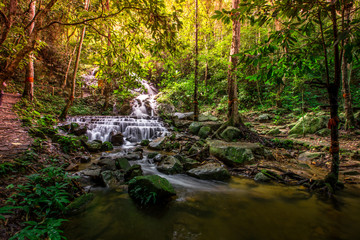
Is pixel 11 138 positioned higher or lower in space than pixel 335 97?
lower

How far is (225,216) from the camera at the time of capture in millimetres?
2713

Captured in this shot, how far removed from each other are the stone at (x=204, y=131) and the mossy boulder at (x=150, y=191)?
18.8 ft

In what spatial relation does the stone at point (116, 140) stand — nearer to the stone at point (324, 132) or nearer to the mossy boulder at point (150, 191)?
the mossy boulder at point (150, 191)

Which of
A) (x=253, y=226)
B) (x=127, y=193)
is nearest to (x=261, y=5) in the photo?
(x=253, y=226)

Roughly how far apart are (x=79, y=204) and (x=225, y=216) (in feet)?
8.38

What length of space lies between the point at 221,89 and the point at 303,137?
10.4 metres

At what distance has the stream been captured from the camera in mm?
2266

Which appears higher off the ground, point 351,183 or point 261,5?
point 261,5

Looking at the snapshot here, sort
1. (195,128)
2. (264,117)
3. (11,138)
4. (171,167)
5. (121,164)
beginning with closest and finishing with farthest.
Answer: (11,138), (121,164), (171,167), (195,128), (264,117)

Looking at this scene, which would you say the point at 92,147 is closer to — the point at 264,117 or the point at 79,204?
the point at 79,204

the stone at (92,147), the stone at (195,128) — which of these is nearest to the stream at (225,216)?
the stone at (92,147)

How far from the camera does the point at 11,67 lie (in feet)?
7.67

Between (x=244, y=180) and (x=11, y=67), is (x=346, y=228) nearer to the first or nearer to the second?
(x=244, y=180)

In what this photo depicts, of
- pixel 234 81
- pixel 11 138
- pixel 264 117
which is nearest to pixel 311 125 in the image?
pixel 264 117
